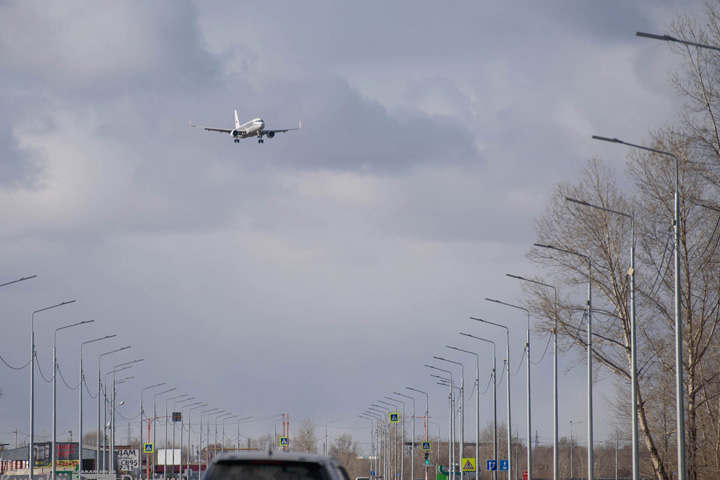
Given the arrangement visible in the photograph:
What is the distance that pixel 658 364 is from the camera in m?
56.4

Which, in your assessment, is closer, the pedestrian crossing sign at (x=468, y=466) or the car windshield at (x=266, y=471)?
the car windshield at (x=266, y=471)

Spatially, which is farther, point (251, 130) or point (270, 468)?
point (251, 130)

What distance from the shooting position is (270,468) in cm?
1388

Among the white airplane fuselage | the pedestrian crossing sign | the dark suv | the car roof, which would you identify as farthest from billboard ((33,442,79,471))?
the dark suv

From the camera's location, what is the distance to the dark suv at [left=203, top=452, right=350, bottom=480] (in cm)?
1383

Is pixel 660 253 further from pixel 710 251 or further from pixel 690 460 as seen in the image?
pixel 690 460

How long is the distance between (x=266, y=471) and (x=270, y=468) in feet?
0.19

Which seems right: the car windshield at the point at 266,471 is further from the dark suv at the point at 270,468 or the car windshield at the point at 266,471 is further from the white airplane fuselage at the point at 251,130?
the white airplane fuselage at the point at 251,130

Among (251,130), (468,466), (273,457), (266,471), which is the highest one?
(251,130)

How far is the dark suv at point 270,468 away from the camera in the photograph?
13.8 meters

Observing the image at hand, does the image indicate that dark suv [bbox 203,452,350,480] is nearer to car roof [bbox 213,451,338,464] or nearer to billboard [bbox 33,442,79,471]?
car roof [bbox 213,451,338,464]

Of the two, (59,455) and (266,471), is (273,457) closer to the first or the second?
(266,471)

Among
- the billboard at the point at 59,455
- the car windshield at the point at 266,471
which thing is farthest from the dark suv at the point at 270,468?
the billboard at the point at 59,455

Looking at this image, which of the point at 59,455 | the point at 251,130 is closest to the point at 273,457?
the point at 251,130
